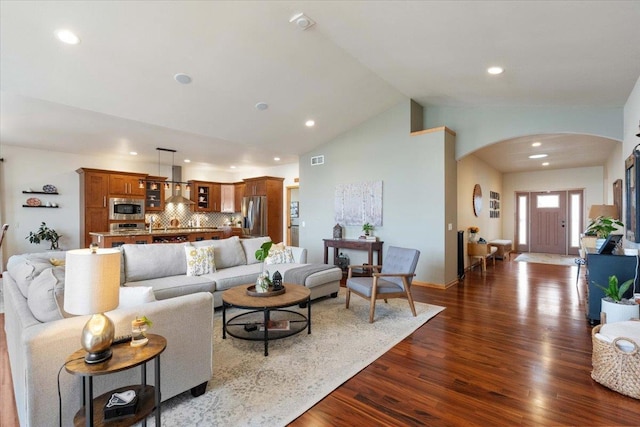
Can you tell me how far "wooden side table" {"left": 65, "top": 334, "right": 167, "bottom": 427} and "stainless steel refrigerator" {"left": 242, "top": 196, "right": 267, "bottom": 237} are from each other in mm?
7166

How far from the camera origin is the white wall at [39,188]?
6547 mm

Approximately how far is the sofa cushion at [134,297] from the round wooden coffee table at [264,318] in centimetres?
89

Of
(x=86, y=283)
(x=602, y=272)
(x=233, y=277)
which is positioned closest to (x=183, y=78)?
(x=233, y=277)

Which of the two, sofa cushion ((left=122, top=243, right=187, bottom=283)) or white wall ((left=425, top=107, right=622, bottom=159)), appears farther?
white wall ((left=425, top=107, right=622, bottom=159))

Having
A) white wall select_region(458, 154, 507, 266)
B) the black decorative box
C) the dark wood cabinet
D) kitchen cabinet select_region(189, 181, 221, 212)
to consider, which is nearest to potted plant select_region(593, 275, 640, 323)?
the dark wood cabinet

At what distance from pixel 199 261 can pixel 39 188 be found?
557cm

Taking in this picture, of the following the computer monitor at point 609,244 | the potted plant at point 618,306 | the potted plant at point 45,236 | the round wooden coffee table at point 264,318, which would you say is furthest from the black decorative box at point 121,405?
the potted plant at point 45,236

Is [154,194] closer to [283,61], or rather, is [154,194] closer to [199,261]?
[199,261]

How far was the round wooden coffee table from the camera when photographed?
290cm

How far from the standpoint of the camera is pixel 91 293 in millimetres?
1498

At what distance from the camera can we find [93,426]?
1461 mm

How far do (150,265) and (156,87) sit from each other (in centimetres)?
245

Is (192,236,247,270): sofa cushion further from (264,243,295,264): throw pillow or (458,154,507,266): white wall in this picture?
(458,154,507,266): white wall

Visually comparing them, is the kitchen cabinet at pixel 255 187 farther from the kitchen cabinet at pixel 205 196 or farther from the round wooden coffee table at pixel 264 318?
the round wooden coffee table at pixel 264 318
